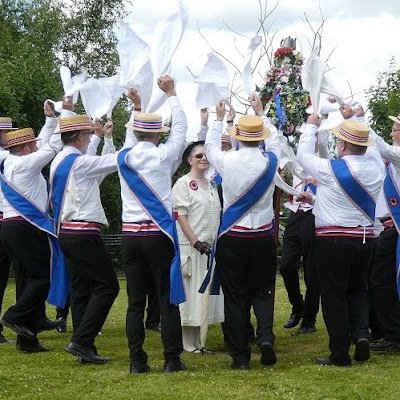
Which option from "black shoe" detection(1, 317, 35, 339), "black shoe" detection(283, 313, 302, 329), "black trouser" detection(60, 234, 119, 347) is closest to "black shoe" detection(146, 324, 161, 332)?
"black shoe" detection(283, 313, 302, 329)

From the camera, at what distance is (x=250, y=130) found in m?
6.64

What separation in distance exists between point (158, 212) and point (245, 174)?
77 cm

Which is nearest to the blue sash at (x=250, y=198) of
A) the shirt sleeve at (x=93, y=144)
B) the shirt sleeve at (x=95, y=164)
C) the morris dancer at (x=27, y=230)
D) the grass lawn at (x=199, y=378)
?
the shirt sleeve at (x=95, y=164)

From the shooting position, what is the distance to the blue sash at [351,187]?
649cm

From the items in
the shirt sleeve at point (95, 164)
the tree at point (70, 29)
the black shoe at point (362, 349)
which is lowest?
the black shoe at point (362, 349)

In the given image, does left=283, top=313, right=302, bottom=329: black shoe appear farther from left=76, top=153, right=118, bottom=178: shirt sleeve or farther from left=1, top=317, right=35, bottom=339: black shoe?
left=76, top=153, right=118, bottom=178: shirt sleeve

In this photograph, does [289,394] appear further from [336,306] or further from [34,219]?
[34,219]

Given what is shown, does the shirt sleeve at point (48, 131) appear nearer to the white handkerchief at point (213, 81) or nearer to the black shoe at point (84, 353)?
the white handkerchief at point (213, 81)

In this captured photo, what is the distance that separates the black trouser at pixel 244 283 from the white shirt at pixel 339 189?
1.79 feet

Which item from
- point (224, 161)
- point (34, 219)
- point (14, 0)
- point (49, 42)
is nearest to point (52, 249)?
point (34, 219)

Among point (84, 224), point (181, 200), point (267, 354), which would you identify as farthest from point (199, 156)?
point (267, 354)

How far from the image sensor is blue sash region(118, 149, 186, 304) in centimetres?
650

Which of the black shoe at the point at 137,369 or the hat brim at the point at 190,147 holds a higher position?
the hat brim at the point at 190,147

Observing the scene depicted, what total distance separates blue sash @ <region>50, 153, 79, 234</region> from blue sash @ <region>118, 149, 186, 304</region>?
540mm
